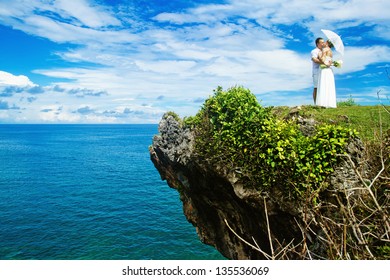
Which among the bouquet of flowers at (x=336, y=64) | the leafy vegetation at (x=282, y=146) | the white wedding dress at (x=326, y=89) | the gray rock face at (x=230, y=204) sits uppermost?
the bouquet of flowers at (x=336, y=64)

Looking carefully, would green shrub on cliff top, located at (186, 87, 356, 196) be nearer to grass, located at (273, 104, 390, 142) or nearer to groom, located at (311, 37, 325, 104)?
grass, located at (273, 104, 390, 142)

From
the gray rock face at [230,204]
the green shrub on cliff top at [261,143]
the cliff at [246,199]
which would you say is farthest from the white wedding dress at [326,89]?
the green shrub on cliff top at [261,143]

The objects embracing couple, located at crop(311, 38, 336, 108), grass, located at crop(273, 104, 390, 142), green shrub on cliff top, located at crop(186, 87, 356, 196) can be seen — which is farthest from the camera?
embracing couple, located at crop(311, 38, 336, 108)

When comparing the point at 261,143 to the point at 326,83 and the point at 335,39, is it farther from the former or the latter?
the point at 335,39

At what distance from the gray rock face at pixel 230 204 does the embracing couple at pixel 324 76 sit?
478 centimetres

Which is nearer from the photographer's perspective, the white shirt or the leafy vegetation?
the leafy vegetation

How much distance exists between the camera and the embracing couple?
14.9m

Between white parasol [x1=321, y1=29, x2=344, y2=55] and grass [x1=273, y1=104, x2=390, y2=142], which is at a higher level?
white parasol [x1=321, y1=29, x2=344, y2=55]

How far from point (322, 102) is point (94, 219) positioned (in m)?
25.8

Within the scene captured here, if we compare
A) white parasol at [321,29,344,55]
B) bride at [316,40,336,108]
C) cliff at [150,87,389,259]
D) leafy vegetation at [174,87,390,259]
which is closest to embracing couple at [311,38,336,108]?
bride at [316,40,336,108]

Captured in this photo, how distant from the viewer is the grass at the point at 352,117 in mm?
11969

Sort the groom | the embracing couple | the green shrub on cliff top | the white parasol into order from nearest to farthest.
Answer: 1. the green shrub on cliff top
2. the white parasol
3. the groom
4. the embracing couple

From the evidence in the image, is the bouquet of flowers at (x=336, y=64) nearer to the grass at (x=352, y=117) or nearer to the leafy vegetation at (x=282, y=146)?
the grass at (x=352, y=117)

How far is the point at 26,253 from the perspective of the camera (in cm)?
2414
